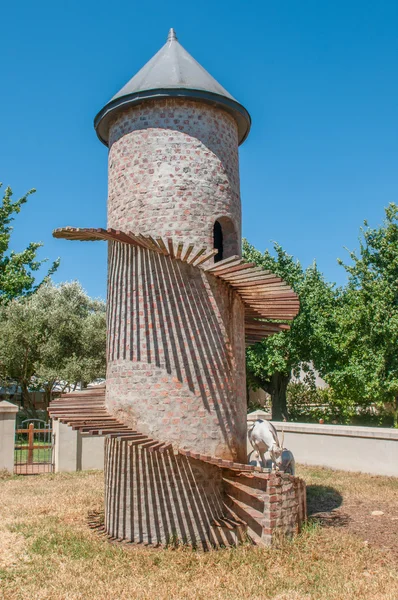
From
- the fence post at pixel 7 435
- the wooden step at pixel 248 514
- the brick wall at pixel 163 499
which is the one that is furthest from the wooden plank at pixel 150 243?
the fence post at pixel 7 435

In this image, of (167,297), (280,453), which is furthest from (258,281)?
(280,453)

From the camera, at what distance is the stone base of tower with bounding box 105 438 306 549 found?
7.30 meters

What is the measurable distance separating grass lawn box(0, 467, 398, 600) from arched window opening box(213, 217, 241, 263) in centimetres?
451

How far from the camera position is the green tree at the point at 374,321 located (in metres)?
18.9

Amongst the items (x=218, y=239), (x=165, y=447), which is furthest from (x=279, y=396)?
(x=165, y=447)

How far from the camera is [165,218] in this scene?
26.9ft

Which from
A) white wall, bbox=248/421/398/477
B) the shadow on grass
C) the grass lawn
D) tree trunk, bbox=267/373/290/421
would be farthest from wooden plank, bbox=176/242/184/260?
tree trunk, bbox=267/373/290/421

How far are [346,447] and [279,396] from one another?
1159 centimetres

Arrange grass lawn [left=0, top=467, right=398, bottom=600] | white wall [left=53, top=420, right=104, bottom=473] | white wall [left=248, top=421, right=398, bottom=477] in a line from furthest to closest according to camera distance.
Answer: white wall [left=53, top=420, right=104, bottom=473], white wall [left=248, top=421, right=398, bottom=477], grass lawn [left=0, top=467, right=398, bottom=600]

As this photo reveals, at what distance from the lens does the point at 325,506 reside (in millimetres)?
9742

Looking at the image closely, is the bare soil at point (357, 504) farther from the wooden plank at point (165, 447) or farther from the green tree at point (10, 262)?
the green tree at point (10, 262)

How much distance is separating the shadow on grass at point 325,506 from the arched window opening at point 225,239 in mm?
4574

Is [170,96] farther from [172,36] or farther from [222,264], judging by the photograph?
[222,264]

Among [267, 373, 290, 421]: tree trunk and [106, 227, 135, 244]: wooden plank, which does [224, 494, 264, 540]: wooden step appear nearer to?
→ [106, 227, 135, 244]: wooden plank
